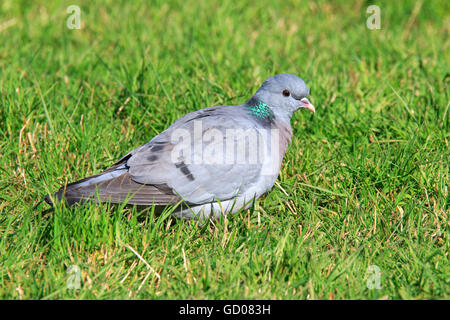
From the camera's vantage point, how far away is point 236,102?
5188 millimetres

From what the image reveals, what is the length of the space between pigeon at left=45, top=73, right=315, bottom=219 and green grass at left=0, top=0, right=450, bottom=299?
0.13 m

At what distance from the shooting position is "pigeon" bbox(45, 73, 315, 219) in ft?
12.4

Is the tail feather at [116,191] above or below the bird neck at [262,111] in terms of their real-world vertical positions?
below

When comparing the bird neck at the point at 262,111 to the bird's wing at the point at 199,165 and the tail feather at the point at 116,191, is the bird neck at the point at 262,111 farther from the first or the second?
the tail feather at the point at 116,191

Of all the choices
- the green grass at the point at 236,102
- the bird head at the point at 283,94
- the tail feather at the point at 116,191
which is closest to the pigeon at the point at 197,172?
the tail feather at the point at 116,191

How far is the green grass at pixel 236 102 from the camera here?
3330 millimetres

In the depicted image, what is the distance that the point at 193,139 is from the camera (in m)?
3.90

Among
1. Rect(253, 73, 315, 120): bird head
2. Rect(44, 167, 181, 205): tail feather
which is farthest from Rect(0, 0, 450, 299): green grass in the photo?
Rect(253, 73, 315, 120): bird head

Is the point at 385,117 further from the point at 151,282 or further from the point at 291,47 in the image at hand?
the point at 151,282

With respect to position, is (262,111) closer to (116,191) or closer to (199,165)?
(199,165)

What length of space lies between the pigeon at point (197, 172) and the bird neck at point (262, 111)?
188mm

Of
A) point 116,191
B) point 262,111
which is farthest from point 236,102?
point 116,191

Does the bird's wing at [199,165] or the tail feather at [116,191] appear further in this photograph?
the bird's wing at [199,165]

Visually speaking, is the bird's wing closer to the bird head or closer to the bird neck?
the bird neck
